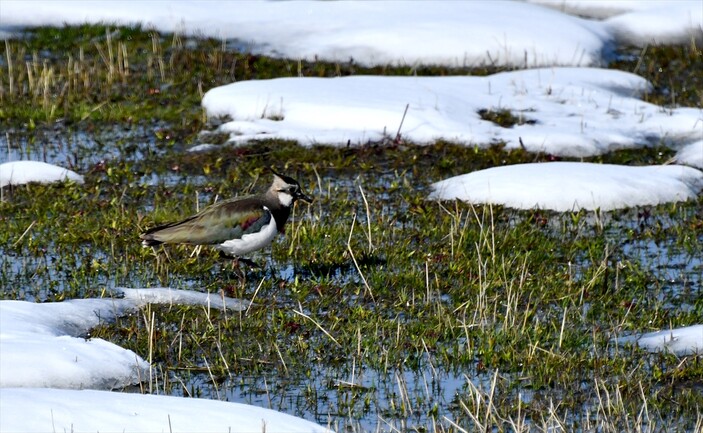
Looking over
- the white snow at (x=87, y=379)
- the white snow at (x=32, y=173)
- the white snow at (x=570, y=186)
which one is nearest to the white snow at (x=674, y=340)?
the white snow at (x=87, y=379)

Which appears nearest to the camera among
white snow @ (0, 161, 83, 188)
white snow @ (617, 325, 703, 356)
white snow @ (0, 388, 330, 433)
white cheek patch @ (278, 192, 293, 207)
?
white snow @ (0, 388, 330, 433)

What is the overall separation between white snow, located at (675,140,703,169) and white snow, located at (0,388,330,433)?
337 inches

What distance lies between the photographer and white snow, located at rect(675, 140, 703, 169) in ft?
44.3

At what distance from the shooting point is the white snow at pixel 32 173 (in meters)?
12.6

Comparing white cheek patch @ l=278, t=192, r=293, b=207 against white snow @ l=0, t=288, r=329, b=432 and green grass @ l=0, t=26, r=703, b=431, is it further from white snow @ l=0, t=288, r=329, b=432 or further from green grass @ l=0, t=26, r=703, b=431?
white snow @ l=0, t=288, r=329, b=432

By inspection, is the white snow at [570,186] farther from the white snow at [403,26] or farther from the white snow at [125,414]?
the white snow at [125,414]

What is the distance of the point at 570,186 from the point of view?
12016 millimetres

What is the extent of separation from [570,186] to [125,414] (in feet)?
22.9

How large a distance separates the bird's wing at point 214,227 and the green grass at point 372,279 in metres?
0.42

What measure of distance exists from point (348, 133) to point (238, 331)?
19.7ft

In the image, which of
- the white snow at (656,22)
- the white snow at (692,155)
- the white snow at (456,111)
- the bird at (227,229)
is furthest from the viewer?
the white snow at (656,22)

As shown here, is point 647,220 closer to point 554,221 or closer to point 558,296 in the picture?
point 554,221

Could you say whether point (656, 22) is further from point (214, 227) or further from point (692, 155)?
point (214, 227)

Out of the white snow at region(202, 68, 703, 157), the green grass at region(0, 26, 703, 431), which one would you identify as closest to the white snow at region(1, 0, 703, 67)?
the white snow at region(202, 68, 703, 157)
